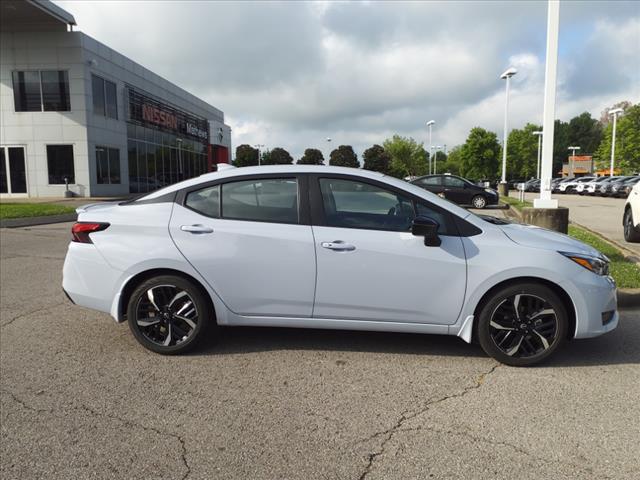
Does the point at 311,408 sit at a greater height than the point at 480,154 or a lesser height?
lesser

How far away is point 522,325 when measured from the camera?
150 inches

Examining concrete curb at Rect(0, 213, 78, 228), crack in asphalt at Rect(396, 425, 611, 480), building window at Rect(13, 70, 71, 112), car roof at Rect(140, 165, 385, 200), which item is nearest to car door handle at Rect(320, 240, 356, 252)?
car roof at Rect(140, 165, 385, 200)

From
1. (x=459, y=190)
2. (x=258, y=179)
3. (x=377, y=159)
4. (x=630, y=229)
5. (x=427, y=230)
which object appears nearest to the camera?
(x=427, y=230)

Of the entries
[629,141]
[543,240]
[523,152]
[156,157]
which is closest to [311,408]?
[543,240]

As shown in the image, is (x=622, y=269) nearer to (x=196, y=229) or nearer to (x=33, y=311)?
(x=196, y=229)

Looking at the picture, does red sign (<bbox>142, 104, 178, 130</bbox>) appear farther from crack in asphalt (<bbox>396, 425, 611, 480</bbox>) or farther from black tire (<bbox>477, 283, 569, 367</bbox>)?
crack in asphalt (<bbox>396, 425, 611, 480</bbox>)

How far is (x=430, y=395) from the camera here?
3.41 meters

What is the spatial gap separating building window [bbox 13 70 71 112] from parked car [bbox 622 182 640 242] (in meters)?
27.9

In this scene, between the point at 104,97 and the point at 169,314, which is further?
the point at 104,97

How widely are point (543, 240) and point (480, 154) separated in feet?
240

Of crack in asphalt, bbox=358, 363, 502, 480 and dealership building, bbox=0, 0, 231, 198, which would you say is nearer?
crack in asphalt, bbox=358, 363, 502, 480

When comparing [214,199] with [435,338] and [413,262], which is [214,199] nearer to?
[413,262]

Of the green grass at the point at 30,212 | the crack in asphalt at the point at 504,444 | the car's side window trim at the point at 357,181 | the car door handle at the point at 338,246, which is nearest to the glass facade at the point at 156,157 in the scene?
the green grass at the point at 30,212

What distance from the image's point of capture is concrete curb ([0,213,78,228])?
581 inches
